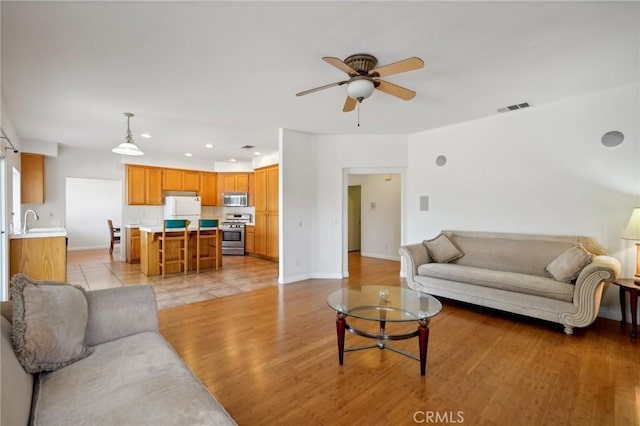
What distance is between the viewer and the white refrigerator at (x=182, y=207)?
23.6 ft

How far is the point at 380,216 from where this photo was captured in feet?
24.7

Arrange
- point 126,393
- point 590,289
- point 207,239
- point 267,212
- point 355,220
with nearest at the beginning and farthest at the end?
point 126,393 < point 590,289 < point 207,239 < point 267,212 < point 355,220

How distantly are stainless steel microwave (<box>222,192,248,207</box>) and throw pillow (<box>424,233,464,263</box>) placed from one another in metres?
5.33

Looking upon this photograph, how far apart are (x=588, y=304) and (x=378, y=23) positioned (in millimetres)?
3213

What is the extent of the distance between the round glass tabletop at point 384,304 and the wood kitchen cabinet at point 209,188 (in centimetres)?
625

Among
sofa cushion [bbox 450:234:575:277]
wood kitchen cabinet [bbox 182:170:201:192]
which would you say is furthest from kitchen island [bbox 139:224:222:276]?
sofa cushion [bbox 450:234:575:277]

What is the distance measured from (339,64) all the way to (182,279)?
4.56m

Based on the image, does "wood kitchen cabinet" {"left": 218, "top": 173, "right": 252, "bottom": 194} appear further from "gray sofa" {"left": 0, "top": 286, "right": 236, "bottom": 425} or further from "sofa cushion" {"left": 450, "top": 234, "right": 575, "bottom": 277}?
"gray sofa" {"left": 0, "top": 286, "right": 236, "bottom": 425}

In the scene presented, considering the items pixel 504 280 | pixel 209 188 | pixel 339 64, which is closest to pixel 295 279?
pixel 504 280

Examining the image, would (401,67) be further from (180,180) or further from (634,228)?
(180,180)

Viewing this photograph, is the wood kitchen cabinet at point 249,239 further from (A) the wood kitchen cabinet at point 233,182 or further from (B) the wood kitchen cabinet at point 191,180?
(B) the wood kitchen cabinet at point 191,180

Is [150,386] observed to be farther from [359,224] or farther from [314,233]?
[359,224]

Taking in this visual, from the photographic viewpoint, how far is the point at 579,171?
3568 millimetres

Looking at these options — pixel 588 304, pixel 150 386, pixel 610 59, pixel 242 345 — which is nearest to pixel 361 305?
pixel 242 345
